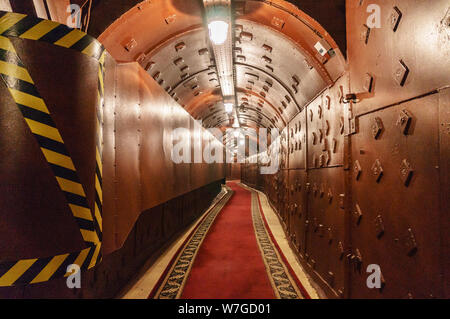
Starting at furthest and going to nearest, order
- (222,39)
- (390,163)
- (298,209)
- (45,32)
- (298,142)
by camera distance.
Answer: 1. (298,142)
2. (298,209)
3. (222,39)
4. (390,163)
5. (45,32)

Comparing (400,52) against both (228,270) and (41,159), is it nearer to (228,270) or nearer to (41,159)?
(41,159)

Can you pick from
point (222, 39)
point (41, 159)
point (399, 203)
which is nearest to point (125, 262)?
point (41, 159)

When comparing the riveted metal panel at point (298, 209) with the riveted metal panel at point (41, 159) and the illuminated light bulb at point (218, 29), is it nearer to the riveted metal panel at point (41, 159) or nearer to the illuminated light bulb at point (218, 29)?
the illuminated light bulb at point (218, 29)

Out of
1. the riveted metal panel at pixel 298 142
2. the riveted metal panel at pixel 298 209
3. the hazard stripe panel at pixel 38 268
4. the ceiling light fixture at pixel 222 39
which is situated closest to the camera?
the hazard stripe panel at pixel 38 268

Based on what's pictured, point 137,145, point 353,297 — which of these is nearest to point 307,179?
point 353,297

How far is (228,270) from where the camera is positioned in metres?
5.01

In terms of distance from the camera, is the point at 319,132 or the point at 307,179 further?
the point at 307,179

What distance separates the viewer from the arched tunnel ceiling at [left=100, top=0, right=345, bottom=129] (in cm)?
450

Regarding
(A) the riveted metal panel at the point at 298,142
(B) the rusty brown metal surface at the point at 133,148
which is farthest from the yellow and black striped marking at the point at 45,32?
(A) the riveted metal panel at the point at 298,142

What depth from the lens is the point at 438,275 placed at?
183 cm

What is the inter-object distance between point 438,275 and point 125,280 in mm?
4340

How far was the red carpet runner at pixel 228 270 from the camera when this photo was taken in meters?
4.11

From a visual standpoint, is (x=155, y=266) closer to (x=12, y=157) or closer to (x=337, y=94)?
(x=12, y=157)

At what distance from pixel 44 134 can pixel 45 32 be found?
757mm
